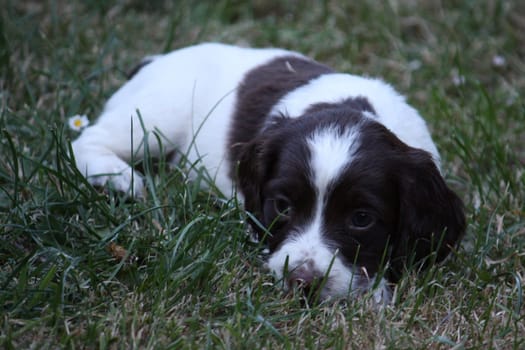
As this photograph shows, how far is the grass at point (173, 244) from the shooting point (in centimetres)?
346

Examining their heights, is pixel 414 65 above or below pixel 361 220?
below

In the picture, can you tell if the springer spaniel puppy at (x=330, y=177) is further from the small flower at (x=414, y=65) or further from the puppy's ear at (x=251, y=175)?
the small flower at (x=414, y=65)

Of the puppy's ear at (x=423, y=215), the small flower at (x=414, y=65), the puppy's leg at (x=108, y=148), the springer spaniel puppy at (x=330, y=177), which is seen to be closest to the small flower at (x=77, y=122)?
the puppy's leg at (x=108, y=148)

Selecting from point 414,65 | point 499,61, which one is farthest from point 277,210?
point 499,61

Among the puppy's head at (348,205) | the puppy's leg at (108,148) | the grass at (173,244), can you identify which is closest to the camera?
the grass at (173,244)

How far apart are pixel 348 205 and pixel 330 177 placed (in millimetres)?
163

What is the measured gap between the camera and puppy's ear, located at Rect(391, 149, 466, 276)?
13.1 ft

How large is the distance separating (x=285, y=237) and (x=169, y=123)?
1.74 meters

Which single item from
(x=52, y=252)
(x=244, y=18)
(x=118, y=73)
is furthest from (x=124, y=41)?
(x=52, y=252)

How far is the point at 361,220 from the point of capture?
393 centimetres

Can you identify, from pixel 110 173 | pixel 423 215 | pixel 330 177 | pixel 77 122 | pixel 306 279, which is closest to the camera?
pixel 306 279

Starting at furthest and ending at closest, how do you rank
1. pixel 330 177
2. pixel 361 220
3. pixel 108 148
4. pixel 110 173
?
pixel 108 148
pixel 110 173
pixel 361 220
pixel 330 177

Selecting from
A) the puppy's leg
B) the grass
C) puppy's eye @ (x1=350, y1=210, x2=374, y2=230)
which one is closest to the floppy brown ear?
the grass

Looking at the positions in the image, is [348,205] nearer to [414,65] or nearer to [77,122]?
[77,122]
